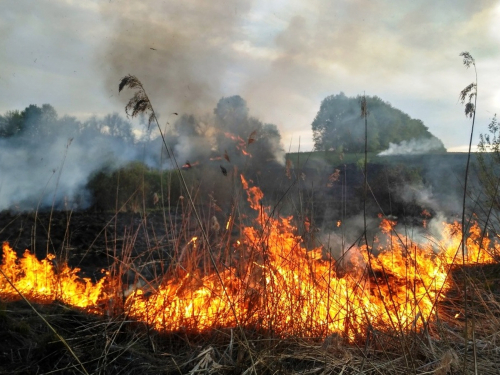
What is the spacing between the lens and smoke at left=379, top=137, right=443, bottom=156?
55.2 feet

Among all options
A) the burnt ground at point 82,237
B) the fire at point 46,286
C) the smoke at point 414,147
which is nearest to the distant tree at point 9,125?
the burnt ground at point 82,237

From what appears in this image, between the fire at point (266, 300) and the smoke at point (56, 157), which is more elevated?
the smoke at point (56, 157)

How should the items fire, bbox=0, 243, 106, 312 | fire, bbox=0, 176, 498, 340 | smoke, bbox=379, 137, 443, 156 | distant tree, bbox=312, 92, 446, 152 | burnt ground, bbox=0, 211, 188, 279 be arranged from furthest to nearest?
smoke, bbox=379, 137, 443, 156 → distant tree, bbox=312, 92, 446, 152 → burnt ground, bbox=0, 211, 188, 279 → fire, bbox=0, 243, 106, 312 → fire, bbox=0, 176, 498, 340

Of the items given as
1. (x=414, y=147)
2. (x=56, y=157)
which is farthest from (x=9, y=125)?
(x=414, y=147)

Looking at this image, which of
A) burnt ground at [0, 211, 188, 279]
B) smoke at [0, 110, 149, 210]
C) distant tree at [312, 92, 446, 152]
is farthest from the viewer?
distant tree at [312, 92, 446, 152]

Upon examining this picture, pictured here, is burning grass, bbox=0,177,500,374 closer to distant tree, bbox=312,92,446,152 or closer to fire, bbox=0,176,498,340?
fire, bbox=0,176,498,340

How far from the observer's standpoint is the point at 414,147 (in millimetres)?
17344

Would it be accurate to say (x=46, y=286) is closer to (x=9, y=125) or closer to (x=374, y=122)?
(x=9, y=125)

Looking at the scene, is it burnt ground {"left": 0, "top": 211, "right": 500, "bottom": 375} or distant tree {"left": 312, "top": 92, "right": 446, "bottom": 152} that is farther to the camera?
distant tree {"left": 312, "top": 92, "right": 446, "bottom": 152}

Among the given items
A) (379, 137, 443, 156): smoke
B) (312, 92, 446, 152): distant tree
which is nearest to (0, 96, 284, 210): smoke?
(312, 92, 446, 152): distant tree

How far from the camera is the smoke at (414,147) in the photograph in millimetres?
16828

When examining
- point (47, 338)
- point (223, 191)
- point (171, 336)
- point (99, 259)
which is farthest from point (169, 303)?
point (223, 191)

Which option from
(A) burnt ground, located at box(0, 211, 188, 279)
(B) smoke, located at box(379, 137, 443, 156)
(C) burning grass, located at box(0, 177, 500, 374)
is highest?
(B) smoke, located at box(379, 137, 443, 156)

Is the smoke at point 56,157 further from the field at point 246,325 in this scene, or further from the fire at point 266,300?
the fire at point 266,300
